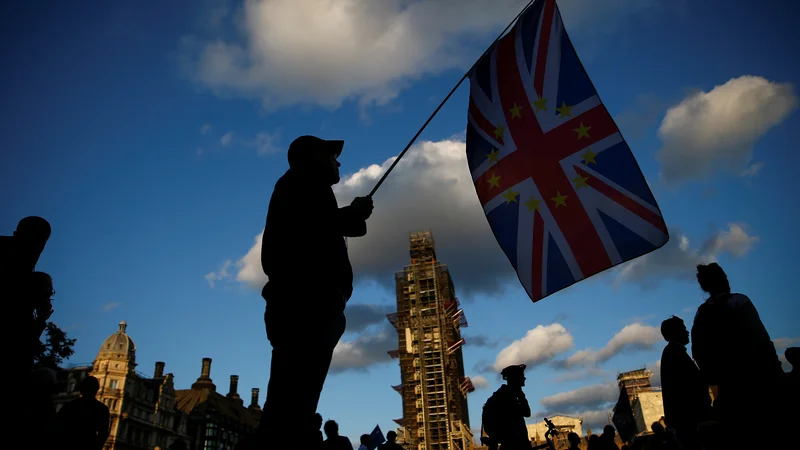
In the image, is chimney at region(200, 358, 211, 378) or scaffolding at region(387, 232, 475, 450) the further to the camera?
chimney at region(200, 358, 211, 378)

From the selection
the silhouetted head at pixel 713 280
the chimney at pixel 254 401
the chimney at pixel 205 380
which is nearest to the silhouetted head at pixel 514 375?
the silhouetted head at pixel 713 280

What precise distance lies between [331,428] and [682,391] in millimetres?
4580

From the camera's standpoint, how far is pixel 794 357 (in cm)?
380

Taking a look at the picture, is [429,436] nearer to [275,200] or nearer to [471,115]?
[471,115]

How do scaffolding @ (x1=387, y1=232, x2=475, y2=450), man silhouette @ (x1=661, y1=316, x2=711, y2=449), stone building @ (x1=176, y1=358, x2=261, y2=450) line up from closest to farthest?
man silhouette @ (x1=661, y1=316, x2=711, y2=449), scaffolding @ (x1=387, y1=232, x2=475, y2=450), stone building @ (x1=176, y1=358, x2=261, y2=450)

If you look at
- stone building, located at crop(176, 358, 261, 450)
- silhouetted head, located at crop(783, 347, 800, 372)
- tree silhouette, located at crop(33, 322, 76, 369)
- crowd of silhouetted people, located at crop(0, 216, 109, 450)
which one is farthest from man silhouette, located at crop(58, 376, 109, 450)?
stone building, located at crop(176, 358, 261, 450)

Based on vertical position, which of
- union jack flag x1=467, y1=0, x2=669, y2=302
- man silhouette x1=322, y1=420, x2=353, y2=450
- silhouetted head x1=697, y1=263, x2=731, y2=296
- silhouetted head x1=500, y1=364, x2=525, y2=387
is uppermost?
union jack flag x1=467, y1=0, x2=669, y2=302

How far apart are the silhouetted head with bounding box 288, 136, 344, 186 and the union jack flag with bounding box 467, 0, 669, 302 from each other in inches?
154

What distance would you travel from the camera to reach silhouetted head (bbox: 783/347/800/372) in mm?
3752

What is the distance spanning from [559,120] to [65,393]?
154 ft

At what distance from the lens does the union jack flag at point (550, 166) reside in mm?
6074

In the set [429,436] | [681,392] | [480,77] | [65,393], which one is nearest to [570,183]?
[480,77]

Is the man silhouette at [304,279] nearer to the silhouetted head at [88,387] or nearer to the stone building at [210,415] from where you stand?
the silhouetted head at [88,387]

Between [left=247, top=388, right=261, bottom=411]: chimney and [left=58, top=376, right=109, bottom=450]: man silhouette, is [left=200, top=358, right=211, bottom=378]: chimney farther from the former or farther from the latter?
[left=58, top=376, right=109, bottom=450]: man silhouette
